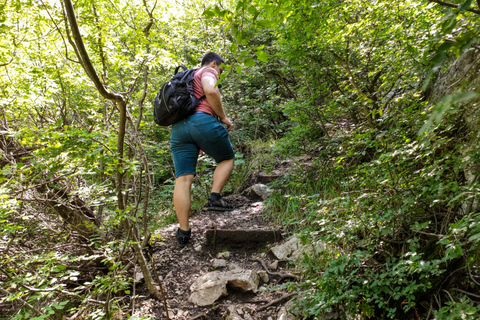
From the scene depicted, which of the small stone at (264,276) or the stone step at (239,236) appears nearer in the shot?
the small stone at (264,276)

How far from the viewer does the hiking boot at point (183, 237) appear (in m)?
3.03

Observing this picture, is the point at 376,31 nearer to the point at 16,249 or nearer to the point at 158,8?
the point at 158,8

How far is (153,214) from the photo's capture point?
5.35 meters

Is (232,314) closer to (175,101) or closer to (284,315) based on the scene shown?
(284,315)

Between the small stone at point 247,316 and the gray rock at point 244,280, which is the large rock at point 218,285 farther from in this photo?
the small stone at point 247,316

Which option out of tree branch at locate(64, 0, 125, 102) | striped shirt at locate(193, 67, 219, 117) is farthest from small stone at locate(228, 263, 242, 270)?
tree branch at locate(64, 0, 125, 102)

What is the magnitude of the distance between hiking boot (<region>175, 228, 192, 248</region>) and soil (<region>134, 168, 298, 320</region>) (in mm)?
67

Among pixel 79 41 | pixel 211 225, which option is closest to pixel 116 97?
pixel 79 41

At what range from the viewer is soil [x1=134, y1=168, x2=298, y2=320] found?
7.48 feet

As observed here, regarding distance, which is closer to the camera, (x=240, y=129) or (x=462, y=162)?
(x=462, y=162)

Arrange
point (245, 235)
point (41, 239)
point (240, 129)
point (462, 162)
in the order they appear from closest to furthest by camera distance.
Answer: point (462, 162)
point (41, 239)
point (245, 235)
point (240, 129)

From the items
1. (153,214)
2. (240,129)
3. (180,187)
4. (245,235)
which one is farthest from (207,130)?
(240,129)

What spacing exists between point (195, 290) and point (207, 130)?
1527mm

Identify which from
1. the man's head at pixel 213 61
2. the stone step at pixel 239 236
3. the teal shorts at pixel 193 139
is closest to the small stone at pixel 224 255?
the stone step at pixel 239 236
